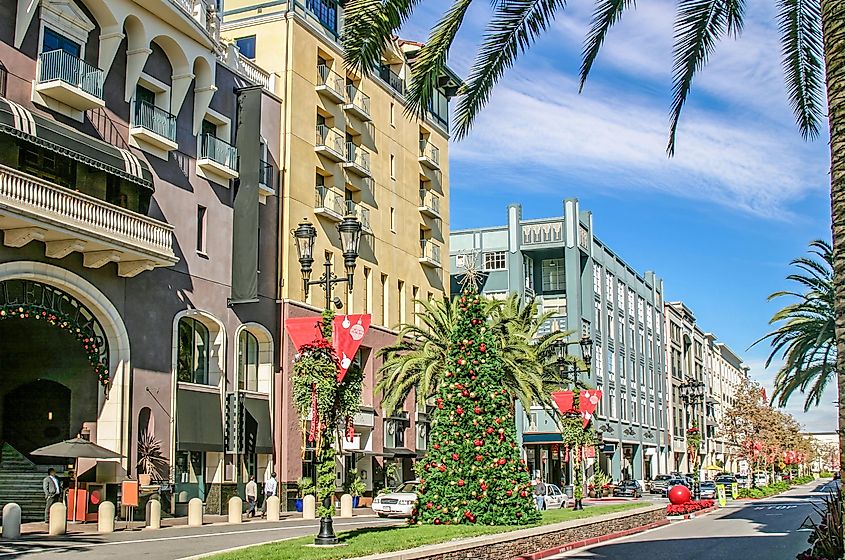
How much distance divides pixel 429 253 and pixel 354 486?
1783 centimetres

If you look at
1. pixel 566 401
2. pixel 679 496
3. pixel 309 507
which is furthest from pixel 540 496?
pixel 309 507

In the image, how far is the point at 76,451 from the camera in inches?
1061

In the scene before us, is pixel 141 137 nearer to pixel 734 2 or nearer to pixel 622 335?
pixel 734 2

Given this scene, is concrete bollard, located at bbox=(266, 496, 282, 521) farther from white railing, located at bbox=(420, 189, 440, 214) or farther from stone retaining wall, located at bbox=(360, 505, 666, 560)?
white railing, located at bbox=(420, 189, 440, 214)

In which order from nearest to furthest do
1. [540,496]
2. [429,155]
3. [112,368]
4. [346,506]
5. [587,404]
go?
[112,368] → [346,506] → [540,496] → [587,404] → [429,155]

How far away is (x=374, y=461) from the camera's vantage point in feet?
161

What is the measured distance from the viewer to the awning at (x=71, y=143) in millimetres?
26281

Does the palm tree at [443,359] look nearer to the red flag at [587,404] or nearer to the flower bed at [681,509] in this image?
the red flag at [587,404]

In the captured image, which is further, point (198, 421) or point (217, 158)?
point (217, 158)

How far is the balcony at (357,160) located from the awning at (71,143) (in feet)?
54.3

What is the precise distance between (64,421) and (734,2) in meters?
25.1

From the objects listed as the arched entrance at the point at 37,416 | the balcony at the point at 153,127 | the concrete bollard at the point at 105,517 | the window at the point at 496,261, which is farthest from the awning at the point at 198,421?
the window at the point at 496,261

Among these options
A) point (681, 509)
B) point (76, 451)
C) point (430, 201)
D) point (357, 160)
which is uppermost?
point (357, 160)

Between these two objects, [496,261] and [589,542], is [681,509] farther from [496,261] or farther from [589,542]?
[496,261]
